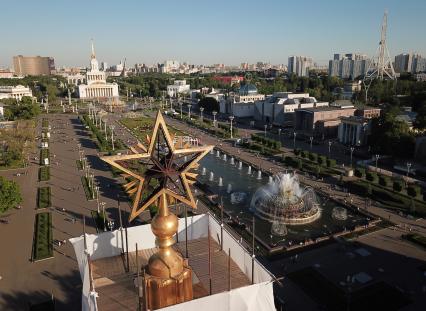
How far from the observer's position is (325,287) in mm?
20484

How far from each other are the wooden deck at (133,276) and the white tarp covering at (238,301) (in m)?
0.75

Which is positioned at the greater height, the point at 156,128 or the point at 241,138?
the point at 156,128

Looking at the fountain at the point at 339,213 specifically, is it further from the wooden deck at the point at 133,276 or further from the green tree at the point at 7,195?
the green tree at the point at 7,195

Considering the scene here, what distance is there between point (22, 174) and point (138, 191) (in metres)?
37.9

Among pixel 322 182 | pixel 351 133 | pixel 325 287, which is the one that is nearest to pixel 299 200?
pixel 322 182

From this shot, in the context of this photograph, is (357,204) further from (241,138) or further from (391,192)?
(241,138)

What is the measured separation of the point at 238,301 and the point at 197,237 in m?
4.16

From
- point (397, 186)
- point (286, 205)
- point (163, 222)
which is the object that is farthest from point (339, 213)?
point (163, 222)

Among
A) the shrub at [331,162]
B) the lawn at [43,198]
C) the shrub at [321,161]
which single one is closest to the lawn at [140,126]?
the lawn at [43,198]

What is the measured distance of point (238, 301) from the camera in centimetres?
835

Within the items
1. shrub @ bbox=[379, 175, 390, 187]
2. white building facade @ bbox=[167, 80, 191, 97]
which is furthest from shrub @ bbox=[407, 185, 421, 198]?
white building facade @ bbox=[167, 80, 191, 97]

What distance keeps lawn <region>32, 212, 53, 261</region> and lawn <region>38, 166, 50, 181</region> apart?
1071 centimetres

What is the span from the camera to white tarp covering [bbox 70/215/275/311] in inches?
323

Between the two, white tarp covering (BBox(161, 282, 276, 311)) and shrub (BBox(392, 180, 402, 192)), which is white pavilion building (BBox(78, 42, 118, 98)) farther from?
white tarp covering (BBox(161, 282, 276, 311))
